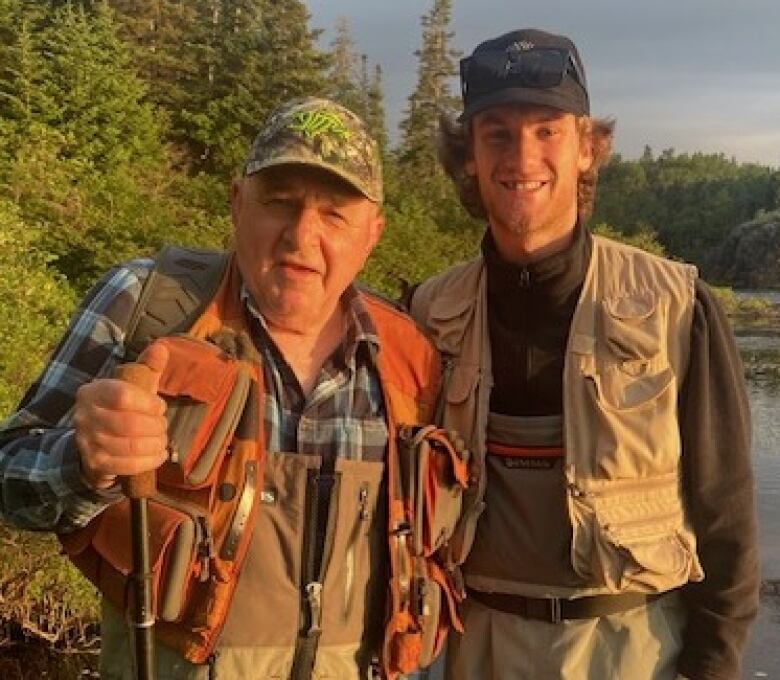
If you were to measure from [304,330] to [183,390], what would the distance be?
56 centimetres

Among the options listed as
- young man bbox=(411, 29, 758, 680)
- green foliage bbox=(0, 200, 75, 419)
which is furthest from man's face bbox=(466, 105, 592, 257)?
green foliage bbox=(0, 200, 75, 419)

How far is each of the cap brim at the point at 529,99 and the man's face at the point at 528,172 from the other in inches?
1.1

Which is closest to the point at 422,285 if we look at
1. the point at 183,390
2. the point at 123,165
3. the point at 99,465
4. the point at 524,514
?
the point at 524,514

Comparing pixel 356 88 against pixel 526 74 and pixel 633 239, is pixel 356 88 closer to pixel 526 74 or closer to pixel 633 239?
pixel 633 239

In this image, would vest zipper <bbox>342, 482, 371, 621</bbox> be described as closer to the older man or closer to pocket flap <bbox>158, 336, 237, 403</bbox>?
the older man

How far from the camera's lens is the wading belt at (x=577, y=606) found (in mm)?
3539

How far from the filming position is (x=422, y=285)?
416cm

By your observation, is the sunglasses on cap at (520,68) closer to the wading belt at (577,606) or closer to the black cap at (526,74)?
the black cap at (526,74)

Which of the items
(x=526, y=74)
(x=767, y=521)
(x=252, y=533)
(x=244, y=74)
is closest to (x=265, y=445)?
(x=252, y=533)

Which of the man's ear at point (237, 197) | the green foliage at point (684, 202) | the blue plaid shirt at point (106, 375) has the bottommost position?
the blue plaid shirt at point (106, 375)

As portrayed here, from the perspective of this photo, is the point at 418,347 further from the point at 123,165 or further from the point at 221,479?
the point at 123,165

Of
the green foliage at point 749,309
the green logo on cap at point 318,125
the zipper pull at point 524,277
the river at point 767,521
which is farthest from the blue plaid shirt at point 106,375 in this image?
the green foliage at point 749,309

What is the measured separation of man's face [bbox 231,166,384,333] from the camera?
2.97 meters

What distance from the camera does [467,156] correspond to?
3.95 metres
